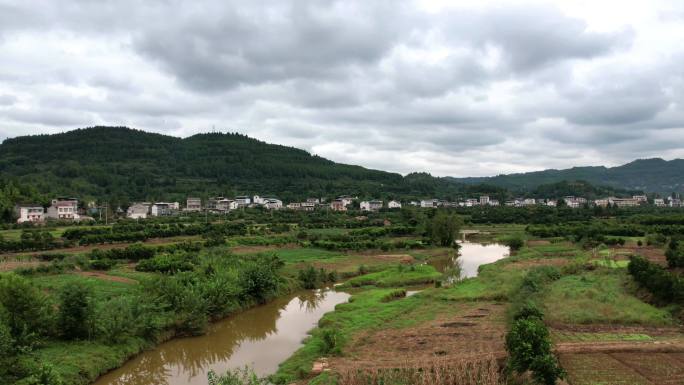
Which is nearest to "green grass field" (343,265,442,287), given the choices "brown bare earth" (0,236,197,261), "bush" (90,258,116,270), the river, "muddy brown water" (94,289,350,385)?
the river

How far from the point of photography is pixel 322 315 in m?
29.7

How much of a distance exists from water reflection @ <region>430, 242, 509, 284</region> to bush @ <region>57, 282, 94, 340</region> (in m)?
25.8

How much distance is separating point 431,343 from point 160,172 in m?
162

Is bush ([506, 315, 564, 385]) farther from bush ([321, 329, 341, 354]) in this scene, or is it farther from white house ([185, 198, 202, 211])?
white house ([185, 198, 202, 211])

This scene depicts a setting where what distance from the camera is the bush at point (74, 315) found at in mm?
21406

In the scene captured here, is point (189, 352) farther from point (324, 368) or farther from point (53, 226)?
point (53, 226)

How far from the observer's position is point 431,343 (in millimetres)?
21547

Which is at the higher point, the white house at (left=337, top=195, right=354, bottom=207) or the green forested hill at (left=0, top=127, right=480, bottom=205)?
the green forested hill at (left=0, top=127, right=480, bottom=205)

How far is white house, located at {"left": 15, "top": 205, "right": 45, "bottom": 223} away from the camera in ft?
276

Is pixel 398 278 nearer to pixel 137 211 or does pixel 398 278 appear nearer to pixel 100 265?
pixel 100 265

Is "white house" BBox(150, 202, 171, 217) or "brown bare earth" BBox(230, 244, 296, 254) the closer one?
"brown bare earth" BBox(230, 244, 296, 254)

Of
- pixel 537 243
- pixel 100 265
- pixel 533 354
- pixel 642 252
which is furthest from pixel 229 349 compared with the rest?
pixel 537 243

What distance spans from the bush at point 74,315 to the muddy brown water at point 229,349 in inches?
108

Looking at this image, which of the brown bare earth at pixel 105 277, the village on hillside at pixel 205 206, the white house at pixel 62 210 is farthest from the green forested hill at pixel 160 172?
the brown bare earth at pixel 105 277
